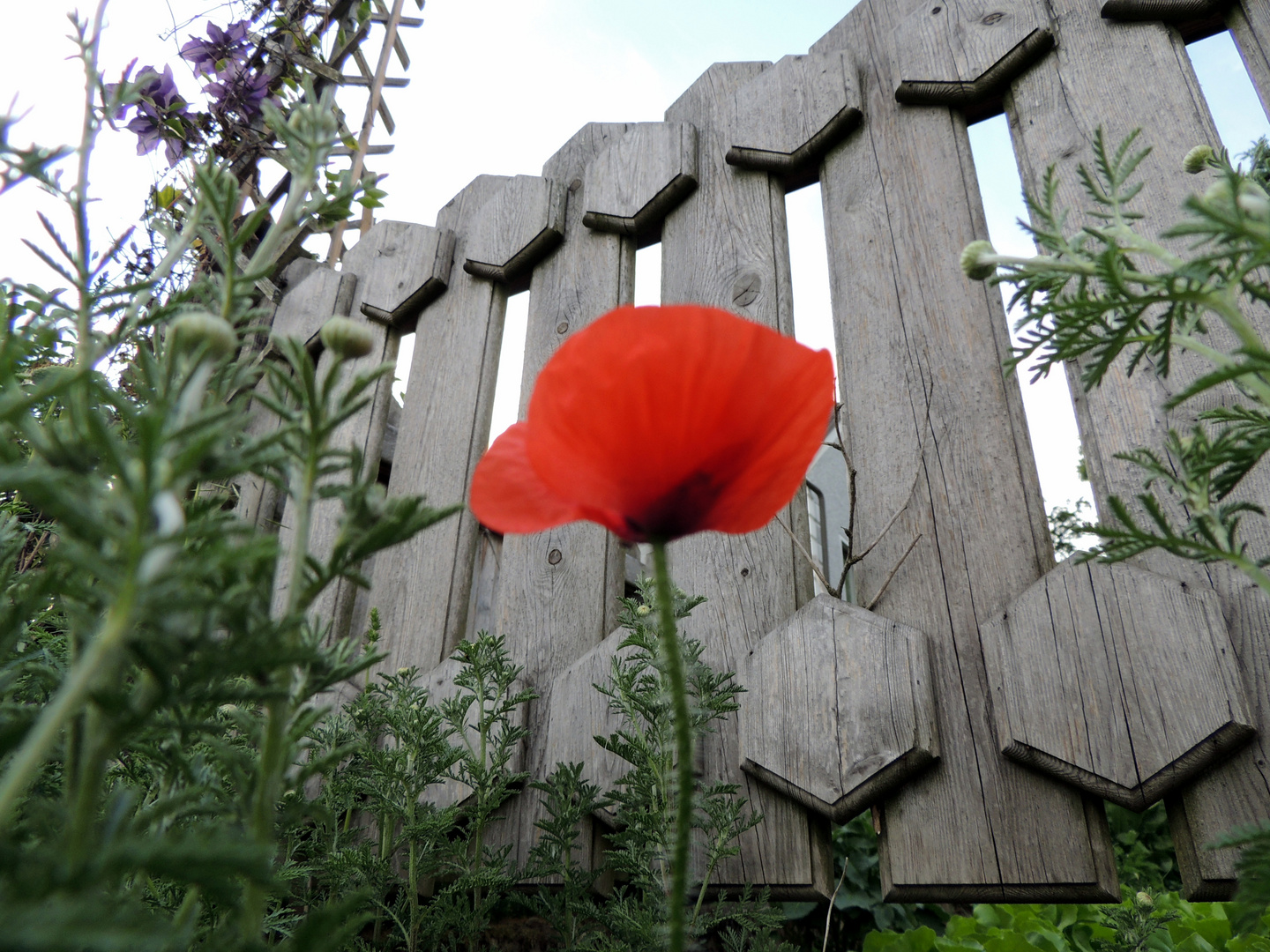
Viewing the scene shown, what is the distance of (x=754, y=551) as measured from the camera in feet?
5.89

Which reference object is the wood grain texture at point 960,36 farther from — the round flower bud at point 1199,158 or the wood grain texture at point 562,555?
the round flower bud at point 1199,158

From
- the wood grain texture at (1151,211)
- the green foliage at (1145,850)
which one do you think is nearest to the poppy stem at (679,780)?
the wood grain texture at (1151,211)

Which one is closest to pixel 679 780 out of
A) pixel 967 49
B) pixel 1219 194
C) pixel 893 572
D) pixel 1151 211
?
pixel 1219 194

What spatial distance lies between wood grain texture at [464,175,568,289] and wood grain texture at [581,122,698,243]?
146mm

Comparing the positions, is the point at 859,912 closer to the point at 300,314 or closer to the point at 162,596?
the point at 162,596

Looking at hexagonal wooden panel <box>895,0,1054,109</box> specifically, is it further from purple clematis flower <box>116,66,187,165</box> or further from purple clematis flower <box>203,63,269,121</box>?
purple clematis flower <box>203,63,269,121</box>

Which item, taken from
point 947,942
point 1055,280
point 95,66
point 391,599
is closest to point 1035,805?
point 947,942

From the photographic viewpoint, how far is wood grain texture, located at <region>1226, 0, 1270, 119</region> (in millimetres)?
1567

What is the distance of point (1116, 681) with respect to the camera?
4.25ft

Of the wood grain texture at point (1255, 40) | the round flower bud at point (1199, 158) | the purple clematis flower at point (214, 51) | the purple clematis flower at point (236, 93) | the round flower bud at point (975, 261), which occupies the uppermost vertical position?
the purple clematis flower at point (214, 51)

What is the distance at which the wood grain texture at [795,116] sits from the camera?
2092 mm

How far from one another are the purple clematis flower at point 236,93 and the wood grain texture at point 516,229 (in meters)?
0.75

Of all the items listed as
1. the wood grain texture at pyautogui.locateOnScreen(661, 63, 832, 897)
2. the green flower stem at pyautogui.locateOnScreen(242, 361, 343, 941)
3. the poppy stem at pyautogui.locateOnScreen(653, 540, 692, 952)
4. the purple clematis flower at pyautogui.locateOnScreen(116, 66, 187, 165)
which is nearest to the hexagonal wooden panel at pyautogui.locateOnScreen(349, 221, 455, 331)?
the wood grain texture at pyautogui.locateOnScreen(661, 63, 832, 897)

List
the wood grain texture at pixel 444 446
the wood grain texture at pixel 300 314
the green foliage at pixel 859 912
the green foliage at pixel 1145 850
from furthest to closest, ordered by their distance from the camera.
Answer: the wood grain texture at pixel 300 314
the green foliage at pixel 1145 850
the green foliage at pixel 859 912
the wood grain texture at pixel 444 446
